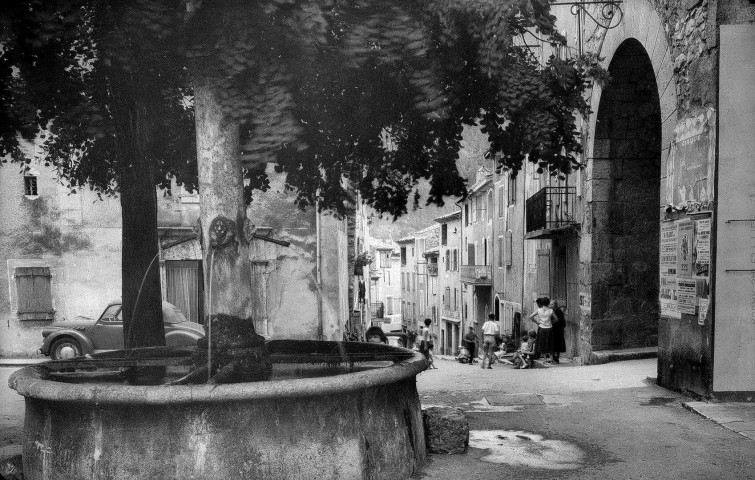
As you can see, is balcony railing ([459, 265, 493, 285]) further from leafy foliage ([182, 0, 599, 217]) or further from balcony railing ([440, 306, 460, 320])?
leafy foliage ([182, 0, 599, 217])

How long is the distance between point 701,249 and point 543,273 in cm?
1420

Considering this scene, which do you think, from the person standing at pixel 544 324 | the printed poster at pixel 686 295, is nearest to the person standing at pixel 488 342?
the person standing at pixel 544 324

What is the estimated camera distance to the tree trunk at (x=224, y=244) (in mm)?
5789

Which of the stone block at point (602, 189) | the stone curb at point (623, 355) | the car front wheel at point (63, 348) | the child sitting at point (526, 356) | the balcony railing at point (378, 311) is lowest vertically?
the balcony railing at point (378, 311)

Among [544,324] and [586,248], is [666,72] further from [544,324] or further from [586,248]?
[544,324]

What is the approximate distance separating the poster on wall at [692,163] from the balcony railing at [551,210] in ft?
21.4

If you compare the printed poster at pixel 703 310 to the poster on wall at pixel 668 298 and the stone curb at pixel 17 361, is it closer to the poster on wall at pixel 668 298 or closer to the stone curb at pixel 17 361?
the poster on wall at pixel 668 298

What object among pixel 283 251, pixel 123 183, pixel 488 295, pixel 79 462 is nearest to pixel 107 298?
pixel 283 251

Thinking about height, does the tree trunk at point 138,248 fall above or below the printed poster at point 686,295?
above

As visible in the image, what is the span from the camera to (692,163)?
8688 millimetres

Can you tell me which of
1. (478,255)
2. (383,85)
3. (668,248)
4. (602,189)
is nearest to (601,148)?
(602,189)

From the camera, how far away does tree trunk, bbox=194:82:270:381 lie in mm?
5789

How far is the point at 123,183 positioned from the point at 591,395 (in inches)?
226

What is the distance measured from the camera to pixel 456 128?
25.7 feet
